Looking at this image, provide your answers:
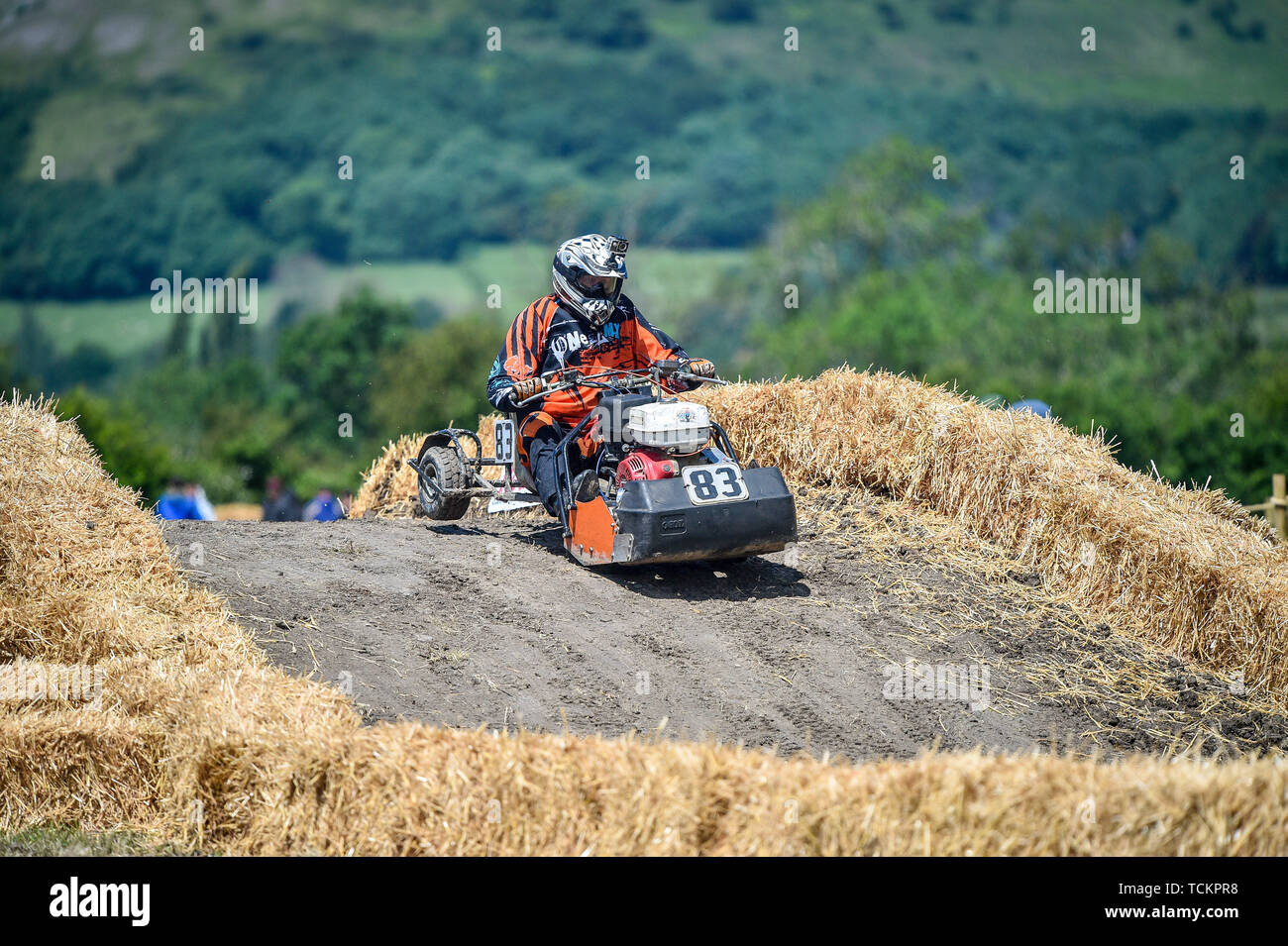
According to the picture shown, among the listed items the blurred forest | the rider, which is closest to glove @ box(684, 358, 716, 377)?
the rider

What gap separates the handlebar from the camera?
10047mm

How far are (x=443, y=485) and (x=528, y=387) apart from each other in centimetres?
152

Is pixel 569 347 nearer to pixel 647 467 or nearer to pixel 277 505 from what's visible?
pixel 647 467

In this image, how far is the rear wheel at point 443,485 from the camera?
36.2 ft

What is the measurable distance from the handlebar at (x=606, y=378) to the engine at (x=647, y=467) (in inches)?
31.6

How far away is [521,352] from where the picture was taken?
10484 millimetres

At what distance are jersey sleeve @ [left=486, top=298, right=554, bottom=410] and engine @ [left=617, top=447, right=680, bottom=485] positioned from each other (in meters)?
1.28

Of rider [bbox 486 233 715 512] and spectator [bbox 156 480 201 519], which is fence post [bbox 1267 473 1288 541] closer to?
rider [bbox 486 233 715 512]

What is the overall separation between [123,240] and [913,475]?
136 metres

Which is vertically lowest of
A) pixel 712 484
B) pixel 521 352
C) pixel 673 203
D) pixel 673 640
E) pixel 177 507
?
pixel 177 507

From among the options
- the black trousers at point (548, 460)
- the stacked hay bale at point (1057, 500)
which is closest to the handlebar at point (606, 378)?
the black trousers at point (548, 460)

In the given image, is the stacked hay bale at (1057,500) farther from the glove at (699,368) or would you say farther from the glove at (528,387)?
the glove at (528,387)

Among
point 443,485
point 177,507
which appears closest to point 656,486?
point 443,485
